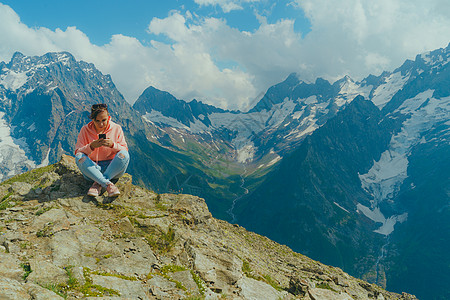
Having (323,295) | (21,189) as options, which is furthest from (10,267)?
(323,295)

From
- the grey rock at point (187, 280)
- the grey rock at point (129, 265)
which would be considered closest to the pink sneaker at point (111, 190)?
the grey rock at point (129, 265)

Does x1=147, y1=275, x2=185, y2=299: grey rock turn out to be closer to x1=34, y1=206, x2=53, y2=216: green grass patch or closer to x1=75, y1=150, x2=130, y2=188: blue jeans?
x1=75, y1=150, x2=130, y2=188: blue jeans

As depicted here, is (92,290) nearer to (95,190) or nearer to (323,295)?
(95,190)

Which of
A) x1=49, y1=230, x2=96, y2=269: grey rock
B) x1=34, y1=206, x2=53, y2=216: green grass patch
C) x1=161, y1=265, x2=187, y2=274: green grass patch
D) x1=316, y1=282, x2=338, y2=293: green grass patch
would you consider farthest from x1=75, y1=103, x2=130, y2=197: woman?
x1=316, y1=282, x2=338, y2=293: green grass patch

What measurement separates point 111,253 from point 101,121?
6961 millimetres

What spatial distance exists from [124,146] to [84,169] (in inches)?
94.9

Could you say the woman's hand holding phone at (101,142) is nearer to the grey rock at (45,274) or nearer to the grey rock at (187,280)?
the grey rock at (45,274)

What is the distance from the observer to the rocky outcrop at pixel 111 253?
7.28 metres

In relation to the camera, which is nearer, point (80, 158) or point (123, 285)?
point (123, 285)

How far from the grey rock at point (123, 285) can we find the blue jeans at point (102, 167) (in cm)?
595

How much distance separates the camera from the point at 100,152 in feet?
44.0

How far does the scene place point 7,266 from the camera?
715 cm

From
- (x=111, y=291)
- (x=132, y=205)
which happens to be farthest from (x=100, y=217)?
(x=111, y=291)

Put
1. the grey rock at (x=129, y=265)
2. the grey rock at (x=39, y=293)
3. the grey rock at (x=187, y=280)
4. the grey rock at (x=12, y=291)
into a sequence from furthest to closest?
the grey rock at (x=129, y=265) < the grey rock at (x=187, y=280) < the grey rock at (x=39, y=293) < the grey rock at (x=12, y=291)
